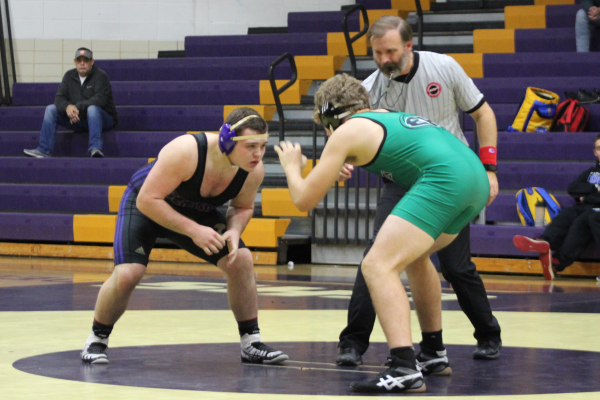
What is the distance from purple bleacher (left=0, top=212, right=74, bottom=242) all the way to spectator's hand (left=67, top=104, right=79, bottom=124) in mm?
1106

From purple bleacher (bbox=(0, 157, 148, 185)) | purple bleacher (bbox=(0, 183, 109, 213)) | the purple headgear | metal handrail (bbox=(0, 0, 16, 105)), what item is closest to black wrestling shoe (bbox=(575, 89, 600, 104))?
purple bleacher (bbox=(0, 157, 148, 185))

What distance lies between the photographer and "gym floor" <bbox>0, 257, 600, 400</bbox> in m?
2.90

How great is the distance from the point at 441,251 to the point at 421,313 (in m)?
0.36

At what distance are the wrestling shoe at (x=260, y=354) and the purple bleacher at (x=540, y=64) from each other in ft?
21.6

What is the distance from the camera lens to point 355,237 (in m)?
8.63

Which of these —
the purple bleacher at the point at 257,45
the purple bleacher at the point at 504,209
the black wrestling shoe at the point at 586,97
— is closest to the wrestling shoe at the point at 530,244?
the purple bleacher at the point at 504,209

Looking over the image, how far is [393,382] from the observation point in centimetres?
284

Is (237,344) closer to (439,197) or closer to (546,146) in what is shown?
(439,197)

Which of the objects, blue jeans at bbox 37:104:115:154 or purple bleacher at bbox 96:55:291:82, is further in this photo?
purple bleacher at bbox 96:55:291:82

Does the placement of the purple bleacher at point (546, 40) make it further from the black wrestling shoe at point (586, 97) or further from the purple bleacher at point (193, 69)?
the purple bleacher at point (193, 69)

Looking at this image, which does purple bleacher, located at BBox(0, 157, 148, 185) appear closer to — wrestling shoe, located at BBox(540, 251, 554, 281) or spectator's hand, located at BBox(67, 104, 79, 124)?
spectator's hand, located at BBox(67, 104, 79, 124)

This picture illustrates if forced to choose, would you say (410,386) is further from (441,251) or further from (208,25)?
(208,25)

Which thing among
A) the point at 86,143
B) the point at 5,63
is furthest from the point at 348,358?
the point at 5,63

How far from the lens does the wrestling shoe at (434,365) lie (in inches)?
129
